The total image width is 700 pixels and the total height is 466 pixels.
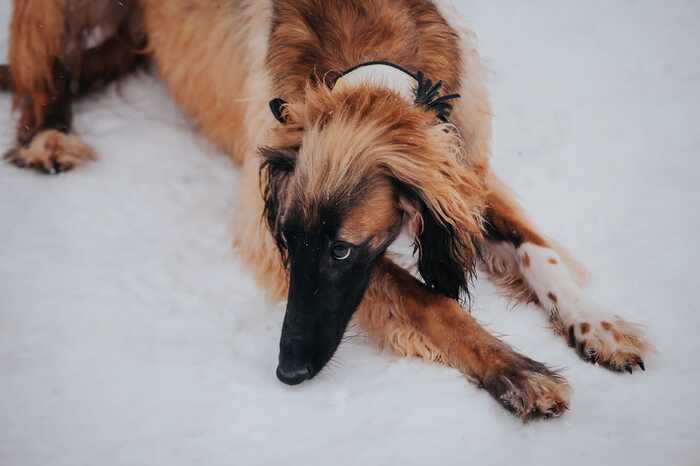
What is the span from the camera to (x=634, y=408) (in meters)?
2.70

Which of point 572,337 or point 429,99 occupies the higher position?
point 429,99

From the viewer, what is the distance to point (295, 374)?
271 centimetres

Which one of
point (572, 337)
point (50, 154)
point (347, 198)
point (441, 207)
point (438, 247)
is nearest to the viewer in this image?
point (347, 198)

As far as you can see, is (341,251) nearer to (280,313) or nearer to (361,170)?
(361,170)

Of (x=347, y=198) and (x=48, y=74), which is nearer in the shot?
(x=347, y=198)

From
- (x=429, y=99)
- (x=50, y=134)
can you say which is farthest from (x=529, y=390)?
(x=50, y=134)

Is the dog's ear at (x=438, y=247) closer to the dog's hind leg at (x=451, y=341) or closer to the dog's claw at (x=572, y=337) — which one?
the dog's hind leg at (x=451, y=341)

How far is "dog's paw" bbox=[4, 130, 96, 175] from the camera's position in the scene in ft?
13.3

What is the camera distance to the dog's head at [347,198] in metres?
2.65

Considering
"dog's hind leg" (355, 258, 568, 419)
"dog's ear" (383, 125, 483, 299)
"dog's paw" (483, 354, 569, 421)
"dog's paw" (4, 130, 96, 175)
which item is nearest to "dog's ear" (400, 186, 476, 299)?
"dog's ear" (383, 125, 483, 299)

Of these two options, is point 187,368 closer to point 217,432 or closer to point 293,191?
point 217,432

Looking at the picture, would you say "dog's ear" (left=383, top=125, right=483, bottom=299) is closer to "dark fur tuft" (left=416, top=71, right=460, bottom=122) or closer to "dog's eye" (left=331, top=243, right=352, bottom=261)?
"dark fur tuft" (left=416, top=71, right=460, bottom=122)

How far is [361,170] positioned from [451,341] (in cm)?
82

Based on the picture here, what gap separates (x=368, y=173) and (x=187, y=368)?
44.6 inches
